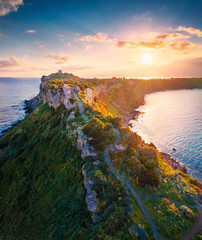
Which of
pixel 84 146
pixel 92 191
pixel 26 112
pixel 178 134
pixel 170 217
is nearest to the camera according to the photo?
pixel 170 217

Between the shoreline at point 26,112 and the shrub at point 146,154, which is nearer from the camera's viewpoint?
the shrub at point 146,154

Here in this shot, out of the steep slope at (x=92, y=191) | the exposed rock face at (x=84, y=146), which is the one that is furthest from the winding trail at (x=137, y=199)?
the exposed rock face at (x=84, y=146)

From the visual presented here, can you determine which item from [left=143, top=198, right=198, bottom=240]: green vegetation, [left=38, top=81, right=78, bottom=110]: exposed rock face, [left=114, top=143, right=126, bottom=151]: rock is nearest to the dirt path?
[left=143, top=198, right=198, bottom=240]: green vegetation

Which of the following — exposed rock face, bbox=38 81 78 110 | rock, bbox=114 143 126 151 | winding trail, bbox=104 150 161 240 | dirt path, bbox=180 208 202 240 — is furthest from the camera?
exposed rock face, bbox=38 81 78 110

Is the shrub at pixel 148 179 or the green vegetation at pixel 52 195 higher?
the shrub at pixel 148 179

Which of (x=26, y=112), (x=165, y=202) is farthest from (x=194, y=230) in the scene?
(x=26, y=112)

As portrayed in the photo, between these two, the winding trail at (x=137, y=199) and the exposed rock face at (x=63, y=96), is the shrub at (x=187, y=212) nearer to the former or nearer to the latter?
the winding trail at (x=137, y=199)

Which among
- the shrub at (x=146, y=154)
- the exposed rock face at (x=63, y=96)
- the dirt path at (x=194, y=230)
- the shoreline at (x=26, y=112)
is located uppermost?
the exposed rock face at (x=63, y=96)

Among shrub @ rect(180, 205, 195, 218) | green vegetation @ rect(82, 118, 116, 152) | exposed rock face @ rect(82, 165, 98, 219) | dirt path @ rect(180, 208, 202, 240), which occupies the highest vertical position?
green vegetation @ rect(82, 118, 116, 152)

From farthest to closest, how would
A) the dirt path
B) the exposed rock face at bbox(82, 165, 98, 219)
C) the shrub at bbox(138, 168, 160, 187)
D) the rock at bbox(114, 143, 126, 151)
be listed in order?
the rock at bbox(114, 143, 126, 151) < the shrub at bbox(138, 168, 160, 187) < the exposed rock face at bbox(82, 165, 98, 219) < the dirt path

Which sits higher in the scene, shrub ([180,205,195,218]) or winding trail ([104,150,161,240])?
winding trail ([104,150,161,240])

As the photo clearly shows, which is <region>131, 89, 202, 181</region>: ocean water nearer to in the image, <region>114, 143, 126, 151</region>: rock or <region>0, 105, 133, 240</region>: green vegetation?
<region>114, 143, 126, 151</region>: rock

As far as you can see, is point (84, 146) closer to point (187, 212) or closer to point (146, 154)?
point (146, 154)

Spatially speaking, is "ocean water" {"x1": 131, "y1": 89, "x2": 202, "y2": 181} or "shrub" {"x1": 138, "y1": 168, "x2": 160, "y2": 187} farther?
"ocean water" {"x1": 131, "y1": 89, "x2": 202, "y2": 181}
